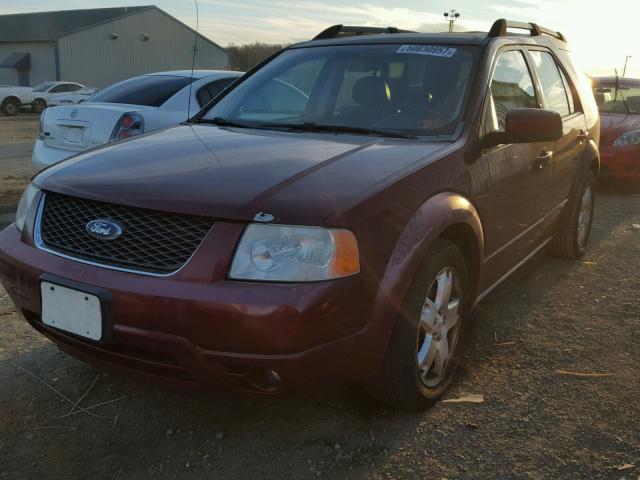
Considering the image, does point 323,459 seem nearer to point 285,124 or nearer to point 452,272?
point 452,272

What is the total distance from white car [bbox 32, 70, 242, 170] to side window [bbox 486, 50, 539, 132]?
10.3ft

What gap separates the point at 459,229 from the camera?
276 centimetres

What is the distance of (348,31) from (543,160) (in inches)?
60.8

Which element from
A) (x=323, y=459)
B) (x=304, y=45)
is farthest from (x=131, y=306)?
(x=304, y=45)

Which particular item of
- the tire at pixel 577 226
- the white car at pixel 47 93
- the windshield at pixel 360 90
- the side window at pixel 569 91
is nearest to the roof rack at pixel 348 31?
the windshield at pixel 360 90

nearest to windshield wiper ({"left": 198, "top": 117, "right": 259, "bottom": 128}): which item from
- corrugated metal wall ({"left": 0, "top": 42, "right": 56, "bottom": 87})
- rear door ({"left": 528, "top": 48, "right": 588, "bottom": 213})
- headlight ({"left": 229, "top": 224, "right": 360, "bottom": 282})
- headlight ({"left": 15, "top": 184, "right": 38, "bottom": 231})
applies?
headlight ({"left": 15, "top": 184, "right": 38, "bottom": 231})

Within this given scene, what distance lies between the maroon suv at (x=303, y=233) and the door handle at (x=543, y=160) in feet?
0.28

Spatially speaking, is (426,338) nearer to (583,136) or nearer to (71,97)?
(583,136)

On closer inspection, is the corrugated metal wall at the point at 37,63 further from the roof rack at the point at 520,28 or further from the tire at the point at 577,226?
the tire at the point at 577,226

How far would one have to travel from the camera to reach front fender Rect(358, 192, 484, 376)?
2.27 metres

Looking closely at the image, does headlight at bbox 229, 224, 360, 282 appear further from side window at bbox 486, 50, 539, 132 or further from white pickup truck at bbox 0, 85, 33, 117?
white pickup truck at bbox 0, 85, 33, 117

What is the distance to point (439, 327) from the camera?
109 inches

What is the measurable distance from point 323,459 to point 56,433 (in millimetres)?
1087

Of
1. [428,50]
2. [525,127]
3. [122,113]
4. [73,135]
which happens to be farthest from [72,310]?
[73,135]
